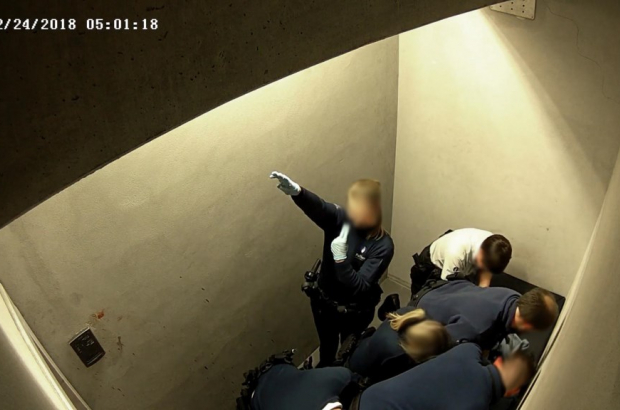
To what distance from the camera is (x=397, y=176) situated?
338 cm

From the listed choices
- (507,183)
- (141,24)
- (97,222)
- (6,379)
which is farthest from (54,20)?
(507,183)

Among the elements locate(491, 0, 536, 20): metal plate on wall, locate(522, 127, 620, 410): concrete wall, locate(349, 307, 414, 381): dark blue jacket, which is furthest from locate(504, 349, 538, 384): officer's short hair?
locate(491, 0, 536, 20): metal plate on wall

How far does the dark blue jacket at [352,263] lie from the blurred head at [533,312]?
63cm

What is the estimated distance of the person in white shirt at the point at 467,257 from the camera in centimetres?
268

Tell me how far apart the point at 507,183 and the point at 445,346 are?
1.03 meters

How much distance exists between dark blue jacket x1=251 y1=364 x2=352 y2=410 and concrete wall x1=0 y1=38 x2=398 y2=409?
1.40 feet

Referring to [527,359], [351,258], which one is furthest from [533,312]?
[351,258]

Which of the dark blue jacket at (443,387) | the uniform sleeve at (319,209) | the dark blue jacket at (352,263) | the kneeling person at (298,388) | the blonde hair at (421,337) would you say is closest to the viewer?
the dark blue jacket at (443,387)

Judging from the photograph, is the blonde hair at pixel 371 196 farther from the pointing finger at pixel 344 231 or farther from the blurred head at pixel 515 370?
the blurred head at pixel 515 370

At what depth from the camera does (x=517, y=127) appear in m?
2.71

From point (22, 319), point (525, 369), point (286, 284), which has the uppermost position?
point (22, 319)

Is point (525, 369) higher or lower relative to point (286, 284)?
lower

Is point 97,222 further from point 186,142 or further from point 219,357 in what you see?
point 219,357
